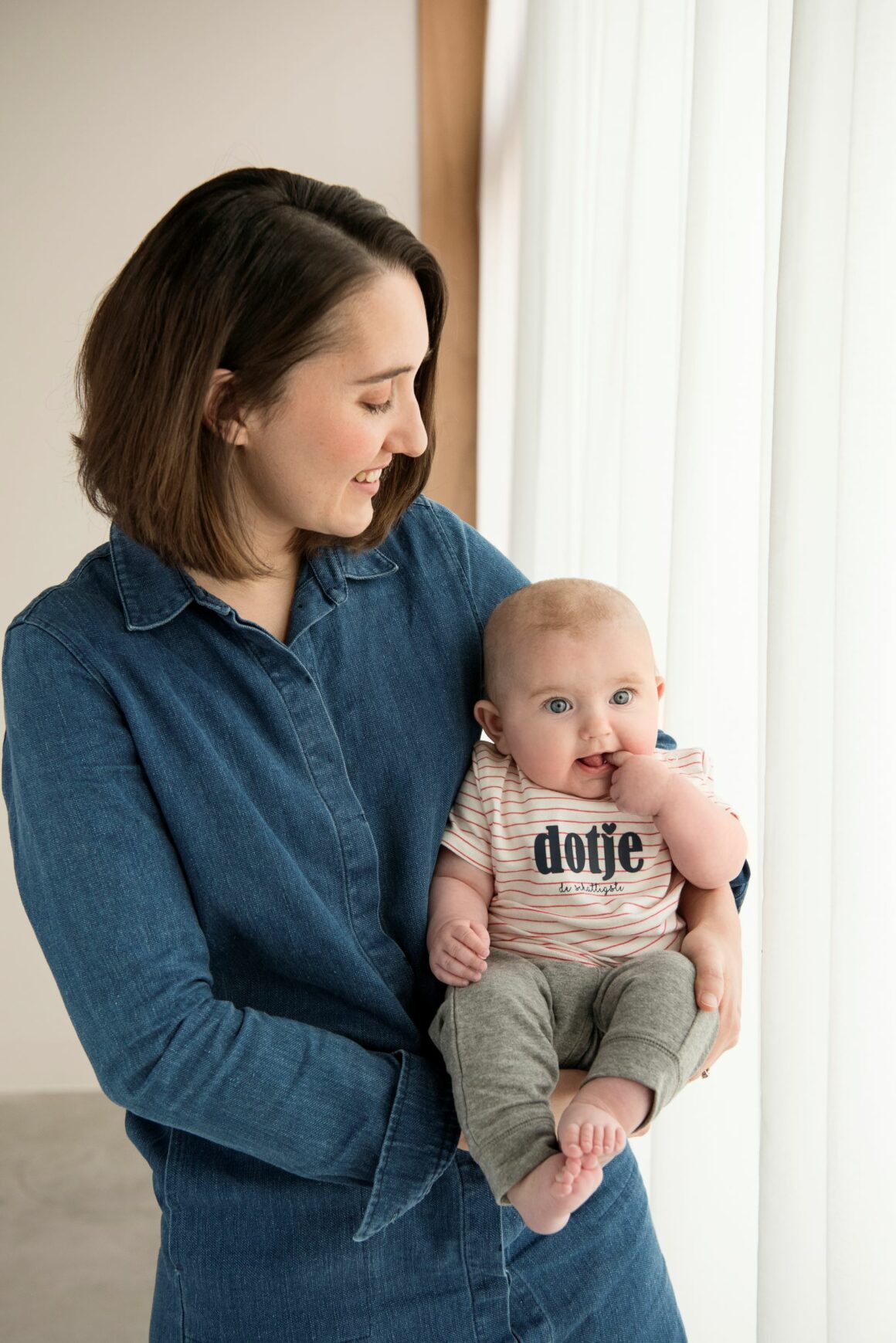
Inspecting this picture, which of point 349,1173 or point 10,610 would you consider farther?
point 10,610

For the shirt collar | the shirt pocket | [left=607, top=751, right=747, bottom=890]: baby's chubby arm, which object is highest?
the shirt collar

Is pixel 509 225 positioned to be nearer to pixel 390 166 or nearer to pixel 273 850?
pixel 390 166

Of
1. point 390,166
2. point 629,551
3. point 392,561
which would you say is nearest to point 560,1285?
point 392,561

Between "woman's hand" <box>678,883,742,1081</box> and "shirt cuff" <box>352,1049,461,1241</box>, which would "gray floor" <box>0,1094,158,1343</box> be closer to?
"shirt cuff" <box>352,1049,461,1241</box>

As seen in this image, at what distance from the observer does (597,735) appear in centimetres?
125

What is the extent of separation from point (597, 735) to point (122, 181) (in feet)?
10.3

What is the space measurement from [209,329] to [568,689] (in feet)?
1.68

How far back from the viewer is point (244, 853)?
1.08 meters

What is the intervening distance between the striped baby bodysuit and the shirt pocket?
306mm

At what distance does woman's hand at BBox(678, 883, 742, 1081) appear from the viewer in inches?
44.0

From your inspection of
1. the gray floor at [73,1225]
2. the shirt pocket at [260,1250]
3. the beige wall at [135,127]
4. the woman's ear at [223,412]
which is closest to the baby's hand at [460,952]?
the shirt pocket at [260,1250]

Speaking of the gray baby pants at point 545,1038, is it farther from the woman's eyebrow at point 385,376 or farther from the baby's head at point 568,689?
the woman's eyebrow at point 385,376

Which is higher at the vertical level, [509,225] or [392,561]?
[509,225]

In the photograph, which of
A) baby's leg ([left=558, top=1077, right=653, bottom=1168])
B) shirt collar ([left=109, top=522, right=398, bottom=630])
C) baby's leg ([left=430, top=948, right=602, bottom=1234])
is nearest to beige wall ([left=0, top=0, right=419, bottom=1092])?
shirt collar ([left=109, top=522, right=398, bottom=630])
